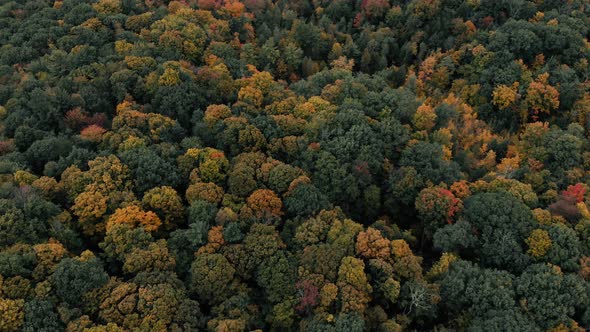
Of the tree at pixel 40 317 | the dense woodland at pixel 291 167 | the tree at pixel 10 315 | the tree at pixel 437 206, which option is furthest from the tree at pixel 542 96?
the tree at pixel 10 315

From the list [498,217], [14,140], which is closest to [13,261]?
[14,140]

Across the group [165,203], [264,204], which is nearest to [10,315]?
[165,203]

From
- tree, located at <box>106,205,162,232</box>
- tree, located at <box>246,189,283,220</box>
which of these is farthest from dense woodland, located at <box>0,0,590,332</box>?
tree, located at <box>106,205,162,232</box>

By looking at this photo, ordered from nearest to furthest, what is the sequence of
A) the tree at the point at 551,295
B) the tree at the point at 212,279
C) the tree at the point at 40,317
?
the tree at the point at 40,317, the tree at the point at 551,295, the tree at the point at 212,279

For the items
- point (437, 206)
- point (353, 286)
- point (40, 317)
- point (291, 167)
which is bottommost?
point (353, 286)

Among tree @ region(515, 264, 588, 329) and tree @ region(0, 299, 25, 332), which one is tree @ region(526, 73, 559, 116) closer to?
tree @ region(515, 264, 588, 329)

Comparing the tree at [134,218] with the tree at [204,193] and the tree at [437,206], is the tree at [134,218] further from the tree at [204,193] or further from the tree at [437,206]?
the tree at [437,206]

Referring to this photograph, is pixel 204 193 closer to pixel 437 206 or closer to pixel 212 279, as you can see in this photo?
pixel 212 279

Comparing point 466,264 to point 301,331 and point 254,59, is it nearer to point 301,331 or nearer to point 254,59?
point 301,331
